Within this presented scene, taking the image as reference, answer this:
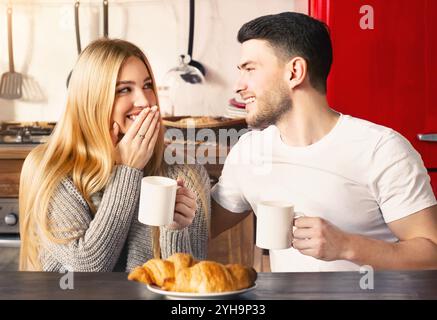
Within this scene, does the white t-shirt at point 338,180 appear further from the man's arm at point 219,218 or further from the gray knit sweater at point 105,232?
the gray knit sweater at point 105,232

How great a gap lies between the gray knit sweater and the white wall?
1.36 m

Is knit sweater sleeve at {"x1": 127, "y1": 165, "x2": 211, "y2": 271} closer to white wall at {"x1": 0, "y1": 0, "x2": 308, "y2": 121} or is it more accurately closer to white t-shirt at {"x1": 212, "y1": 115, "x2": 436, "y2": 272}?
white t-shirt at {"x1": 212, "y1": 115, "x2": 436, "y2": 272}

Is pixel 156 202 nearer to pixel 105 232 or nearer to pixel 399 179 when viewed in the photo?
pixel 105 232

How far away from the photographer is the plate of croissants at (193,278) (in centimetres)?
90

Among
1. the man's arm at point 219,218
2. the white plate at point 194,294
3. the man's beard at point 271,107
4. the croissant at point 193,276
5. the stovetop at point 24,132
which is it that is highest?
the man's beard at point 271,107

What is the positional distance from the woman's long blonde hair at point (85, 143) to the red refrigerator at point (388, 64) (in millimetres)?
744

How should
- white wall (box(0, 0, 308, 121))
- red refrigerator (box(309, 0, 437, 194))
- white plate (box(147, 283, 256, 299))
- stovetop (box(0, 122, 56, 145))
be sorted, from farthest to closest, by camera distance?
white wall (box(0, 0, 308, 121)), stovetop (box(0, 122, 56, 145)), red refrigerator (box(309, 0, 437, 194)), white plate (box(147, 283, 256, 299))

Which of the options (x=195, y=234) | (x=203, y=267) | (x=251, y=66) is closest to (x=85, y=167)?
(x=195, y=234)

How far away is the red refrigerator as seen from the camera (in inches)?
83.1

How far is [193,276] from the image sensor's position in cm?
91

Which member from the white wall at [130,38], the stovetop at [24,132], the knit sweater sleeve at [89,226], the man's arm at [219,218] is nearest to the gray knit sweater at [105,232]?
the knit sweater sleeve at [89,226]

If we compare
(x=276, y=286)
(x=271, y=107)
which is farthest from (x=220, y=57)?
(x=276, y=286)

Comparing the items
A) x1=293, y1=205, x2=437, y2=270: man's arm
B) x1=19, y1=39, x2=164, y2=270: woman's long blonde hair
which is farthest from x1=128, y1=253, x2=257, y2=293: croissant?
x1=19, y1=39, x2=164, y2=270: woman's long blonde hair
